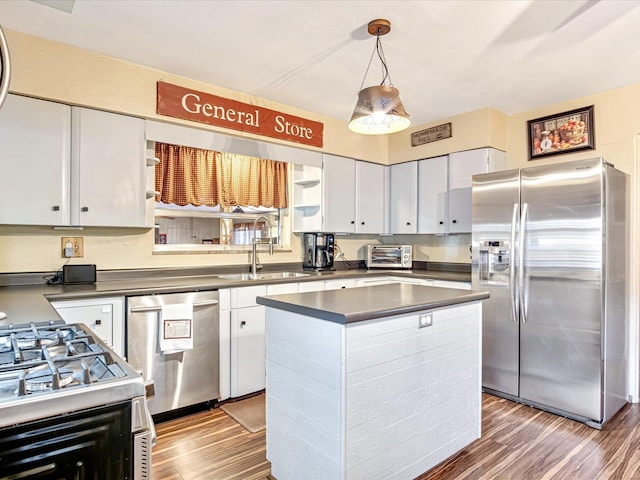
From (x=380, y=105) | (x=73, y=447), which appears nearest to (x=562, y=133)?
(x=380, y=105)

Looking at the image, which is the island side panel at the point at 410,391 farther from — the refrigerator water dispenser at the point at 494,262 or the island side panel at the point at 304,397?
the refrigerator water dispenser at the point at 494,262

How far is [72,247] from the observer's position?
2.78m

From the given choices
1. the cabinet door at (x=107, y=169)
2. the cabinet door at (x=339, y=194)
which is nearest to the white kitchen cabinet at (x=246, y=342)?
the cabinet door at (x=107, y=169)

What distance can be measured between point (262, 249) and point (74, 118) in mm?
1884

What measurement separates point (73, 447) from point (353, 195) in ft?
11.9

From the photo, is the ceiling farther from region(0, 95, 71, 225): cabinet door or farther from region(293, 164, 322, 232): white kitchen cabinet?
region(293, 164, 322, 232): white kitchen cabinet

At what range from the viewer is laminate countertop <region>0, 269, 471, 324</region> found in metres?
1.68

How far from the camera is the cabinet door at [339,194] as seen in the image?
13.1ft

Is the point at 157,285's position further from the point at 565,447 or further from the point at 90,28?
the point at 565,447

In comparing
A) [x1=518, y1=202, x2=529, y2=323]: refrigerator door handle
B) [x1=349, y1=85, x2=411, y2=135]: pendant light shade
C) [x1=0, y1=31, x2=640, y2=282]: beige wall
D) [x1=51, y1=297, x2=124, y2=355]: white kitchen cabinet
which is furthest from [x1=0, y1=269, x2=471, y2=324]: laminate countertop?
[x1=349, y1=85, x2=411, y2=135]: pendant light shade

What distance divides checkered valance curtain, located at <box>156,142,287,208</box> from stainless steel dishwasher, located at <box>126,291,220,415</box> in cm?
101

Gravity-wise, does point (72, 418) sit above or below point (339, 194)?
below

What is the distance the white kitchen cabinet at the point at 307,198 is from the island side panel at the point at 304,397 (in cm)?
212

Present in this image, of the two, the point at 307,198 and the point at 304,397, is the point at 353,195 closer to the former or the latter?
the point at 307,198
